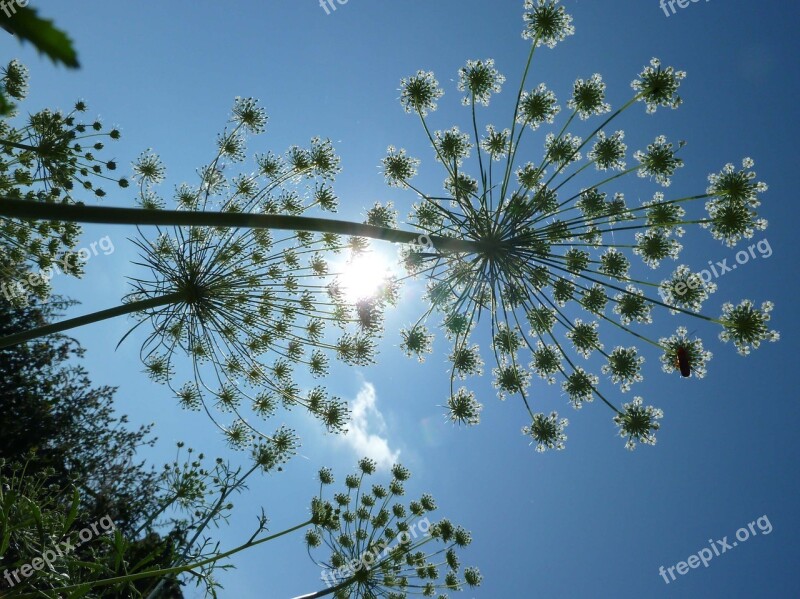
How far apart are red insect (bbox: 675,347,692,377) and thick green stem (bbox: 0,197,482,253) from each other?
6.87 m

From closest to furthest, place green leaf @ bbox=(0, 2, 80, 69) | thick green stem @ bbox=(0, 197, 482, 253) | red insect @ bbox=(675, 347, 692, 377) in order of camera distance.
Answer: green leaf @ bbox=(0, 2, 80, 69)
thick green stem @ bbox=(0, 197, 482, 253)
red insect @ bbox=(675, 347, 692, 377)

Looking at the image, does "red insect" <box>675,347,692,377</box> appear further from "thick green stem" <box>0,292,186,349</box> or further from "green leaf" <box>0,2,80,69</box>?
"green leaf" <box>0,2,80,69</box>

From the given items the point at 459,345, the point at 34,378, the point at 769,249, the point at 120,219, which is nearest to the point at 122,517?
the point at 34,378

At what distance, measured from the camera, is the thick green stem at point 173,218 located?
356 cm

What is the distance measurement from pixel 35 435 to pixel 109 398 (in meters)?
2.33

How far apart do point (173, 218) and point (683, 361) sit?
9.99 metres

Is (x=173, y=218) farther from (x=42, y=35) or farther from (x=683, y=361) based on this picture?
(x=683, y=361)

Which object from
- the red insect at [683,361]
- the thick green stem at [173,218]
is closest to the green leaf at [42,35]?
the thick green stem at [173,218]

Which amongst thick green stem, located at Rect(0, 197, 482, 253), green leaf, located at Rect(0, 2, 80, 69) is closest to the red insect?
thick green stem, located at Rect(0, 197, 482, 253)

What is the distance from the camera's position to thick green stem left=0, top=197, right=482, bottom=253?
140 inches

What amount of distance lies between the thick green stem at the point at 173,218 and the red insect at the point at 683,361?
6874 millimetres

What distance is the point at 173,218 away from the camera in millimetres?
4523

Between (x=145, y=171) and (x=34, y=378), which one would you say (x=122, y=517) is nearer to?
(x=34, y=378)

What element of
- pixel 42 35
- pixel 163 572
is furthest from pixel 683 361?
pixel 42 35
